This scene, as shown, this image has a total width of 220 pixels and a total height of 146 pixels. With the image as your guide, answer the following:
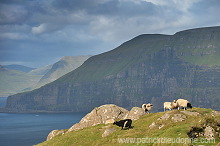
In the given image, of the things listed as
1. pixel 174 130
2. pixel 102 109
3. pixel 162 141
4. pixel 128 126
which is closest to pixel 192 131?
pixel 174 130

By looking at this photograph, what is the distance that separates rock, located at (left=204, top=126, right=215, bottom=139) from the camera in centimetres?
3331

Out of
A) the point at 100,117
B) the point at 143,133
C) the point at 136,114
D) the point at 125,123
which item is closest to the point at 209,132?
the point at 143,133

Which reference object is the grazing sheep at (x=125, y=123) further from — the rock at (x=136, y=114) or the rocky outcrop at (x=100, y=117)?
the rocky outcrop at (x=100, y=117)

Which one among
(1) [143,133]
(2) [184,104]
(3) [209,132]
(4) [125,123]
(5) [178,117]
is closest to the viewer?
(3) [209,132]

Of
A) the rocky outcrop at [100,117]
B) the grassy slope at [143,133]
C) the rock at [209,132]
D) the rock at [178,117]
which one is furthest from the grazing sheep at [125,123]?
the rocky outcrop at [100,117]

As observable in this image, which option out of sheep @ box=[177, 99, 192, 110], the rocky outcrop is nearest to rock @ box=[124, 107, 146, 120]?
the rocky outcrop

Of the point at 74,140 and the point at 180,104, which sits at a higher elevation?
the point at 180,104

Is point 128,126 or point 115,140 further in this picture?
point 128,126

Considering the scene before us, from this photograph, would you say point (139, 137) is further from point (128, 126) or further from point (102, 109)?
point (102, 109)

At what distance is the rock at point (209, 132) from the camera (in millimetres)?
33312

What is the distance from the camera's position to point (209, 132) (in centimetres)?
3375

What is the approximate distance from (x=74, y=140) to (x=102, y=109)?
19975 mm

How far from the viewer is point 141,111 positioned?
177 ft

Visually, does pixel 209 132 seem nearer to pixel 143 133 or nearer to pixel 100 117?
pixel 143 133
